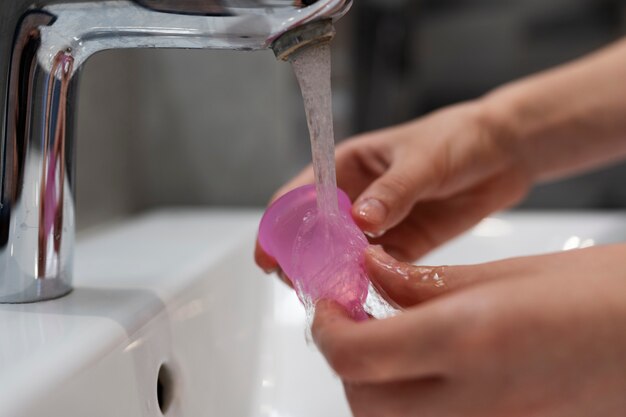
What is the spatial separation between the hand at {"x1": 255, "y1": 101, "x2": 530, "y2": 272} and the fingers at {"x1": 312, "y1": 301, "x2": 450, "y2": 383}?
17 cm

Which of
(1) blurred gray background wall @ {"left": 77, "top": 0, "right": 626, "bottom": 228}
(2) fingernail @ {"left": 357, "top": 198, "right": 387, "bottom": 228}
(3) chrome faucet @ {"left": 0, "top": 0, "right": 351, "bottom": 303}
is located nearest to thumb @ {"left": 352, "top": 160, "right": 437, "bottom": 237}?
(2) fingernail @ {"left": 357, "top": 198, "right": 387, "bottom": 228}

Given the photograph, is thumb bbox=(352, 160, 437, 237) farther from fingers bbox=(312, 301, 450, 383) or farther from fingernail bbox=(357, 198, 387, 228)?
fingers bbox=(312, 301, 450, 383)

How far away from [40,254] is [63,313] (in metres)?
0.04

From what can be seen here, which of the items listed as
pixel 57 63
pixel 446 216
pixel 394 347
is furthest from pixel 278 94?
pixel 394 347

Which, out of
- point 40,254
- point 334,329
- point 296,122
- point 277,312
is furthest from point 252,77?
point 334,329

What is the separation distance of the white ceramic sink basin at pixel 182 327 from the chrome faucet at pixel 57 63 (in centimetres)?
3

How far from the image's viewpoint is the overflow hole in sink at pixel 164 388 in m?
0.38

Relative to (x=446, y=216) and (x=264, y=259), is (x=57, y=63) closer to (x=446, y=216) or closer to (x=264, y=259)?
(x=264, y=259)

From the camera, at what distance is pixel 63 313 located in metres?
0.35

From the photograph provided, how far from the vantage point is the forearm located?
533 millimetres

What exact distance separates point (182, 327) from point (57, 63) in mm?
156

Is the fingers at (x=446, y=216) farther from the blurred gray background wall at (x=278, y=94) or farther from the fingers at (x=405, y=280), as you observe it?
the blurred gray background wall at (x=278, y=94)

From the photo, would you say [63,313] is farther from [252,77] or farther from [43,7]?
[252,77]

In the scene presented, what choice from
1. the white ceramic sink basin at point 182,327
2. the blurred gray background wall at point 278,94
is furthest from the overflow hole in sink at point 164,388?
the blurred gray background wall at point 278,94
